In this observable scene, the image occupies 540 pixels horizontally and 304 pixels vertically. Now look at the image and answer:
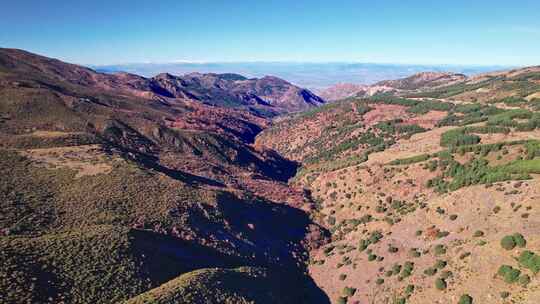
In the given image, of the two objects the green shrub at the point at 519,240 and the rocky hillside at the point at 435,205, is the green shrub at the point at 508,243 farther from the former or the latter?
the green shrub at the point at 519,240

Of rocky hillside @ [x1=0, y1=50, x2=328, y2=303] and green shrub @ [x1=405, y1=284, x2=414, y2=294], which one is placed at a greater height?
rocky hillside @ [x1=0, y1=50, x2=328, y2=303]

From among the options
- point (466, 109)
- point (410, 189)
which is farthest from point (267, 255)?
point (466, 109)

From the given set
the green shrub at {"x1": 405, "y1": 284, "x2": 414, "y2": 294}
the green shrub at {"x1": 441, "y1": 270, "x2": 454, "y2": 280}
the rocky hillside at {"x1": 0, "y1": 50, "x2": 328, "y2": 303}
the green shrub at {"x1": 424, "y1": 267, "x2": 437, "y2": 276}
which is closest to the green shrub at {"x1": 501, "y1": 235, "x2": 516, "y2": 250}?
the green shrub at {"x1": 441, "y1": 270, "x2": 454, "y2": 280}

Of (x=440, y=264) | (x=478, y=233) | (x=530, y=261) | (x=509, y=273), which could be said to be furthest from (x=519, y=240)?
(x=440, y=264)

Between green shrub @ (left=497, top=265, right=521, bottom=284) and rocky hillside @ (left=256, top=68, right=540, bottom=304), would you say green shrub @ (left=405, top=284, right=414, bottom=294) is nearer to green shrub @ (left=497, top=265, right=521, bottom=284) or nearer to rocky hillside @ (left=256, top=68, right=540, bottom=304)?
rocky hillside @ (left=256, top=68, right=540, bottom=304)

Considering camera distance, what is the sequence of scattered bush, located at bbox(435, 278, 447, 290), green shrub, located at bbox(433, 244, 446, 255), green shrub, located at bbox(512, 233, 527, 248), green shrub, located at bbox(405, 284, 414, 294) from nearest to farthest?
1. green shrub, located at bbox(512, 233, 527, 248)
2. scattered bush, located at bbox(435, 278, 447, 290)
3. green shrub, located at bbox(405, 284, 414, 294)
4. green shrub, located at bbox(433, 244, 446, 255)

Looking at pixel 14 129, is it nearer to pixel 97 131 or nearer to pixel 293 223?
pixel 97 131

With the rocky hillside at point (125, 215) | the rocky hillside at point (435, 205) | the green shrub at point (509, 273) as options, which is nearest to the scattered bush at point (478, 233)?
the rocky hillside at point (435, 205)

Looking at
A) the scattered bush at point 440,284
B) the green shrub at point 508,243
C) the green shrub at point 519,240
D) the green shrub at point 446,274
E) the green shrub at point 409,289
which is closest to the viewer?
the green shrub at point 519,240
